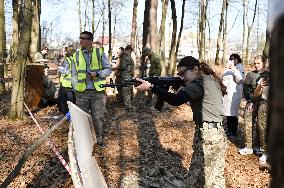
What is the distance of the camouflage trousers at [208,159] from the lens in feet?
15.6

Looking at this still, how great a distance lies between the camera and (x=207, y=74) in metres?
4.70

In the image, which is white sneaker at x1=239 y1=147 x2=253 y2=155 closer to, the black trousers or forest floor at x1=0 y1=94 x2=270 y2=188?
forest floor at x1=0 y1=94 x2=270 y2=188

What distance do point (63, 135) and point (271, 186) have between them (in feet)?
24.6

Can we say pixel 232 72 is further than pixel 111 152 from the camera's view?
Yes

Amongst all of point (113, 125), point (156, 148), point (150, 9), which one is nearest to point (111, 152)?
point (156, 148)

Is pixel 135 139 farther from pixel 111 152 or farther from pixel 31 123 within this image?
pixel 31 123

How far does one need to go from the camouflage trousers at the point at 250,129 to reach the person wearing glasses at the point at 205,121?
3.40 meters

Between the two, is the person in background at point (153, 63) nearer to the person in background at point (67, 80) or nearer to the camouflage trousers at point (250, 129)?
the person in background at point (67, 80)

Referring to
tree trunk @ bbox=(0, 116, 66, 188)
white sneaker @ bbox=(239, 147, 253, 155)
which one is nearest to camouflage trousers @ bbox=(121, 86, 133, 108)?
white sneaker @ bbox=(239, 147, 253, 155)

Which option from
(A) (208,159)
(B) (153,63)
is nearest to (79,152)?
(A) (208,159)

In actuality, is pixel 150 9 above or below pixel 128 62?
above

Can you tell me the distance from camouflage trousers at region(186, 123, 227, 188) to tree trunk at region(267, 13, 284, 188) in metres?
3.91

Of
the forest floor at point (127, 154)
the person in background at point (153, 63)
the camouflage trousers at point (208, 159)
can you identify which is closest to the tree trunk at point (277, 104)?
the camouflage trousers at point (208, 159)

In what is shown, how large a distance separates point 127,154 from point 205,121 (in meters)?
2.96
